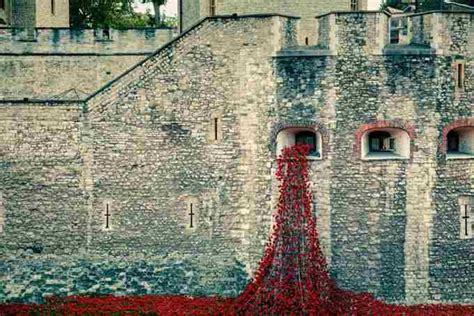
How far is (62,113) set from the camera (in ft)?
60.5

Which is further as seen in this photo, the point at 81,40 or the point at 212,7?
the point at 81,40

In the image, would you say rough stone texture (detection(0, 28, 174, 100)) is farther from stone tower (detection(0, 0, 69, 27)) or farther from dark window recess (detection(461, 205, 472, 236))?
dark window recess (detection(461, 205, 472, 236))

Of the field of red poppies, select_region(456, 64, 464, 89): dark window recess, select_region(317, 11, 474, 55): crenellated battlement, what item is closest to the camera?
the field of red poppies

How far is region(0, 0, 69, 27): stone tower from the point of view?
30203 mm

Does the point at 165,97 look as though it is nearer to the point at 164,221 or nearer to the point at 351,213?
the point at 164,221

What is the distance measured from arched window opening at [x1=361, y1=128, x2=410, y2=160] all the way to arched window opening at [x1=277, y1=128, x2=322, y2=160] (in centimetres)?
108

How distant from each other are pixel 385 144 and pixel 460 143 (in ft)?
6.12

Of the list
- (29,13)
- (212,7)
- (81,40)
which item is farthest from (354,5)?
(29,13)

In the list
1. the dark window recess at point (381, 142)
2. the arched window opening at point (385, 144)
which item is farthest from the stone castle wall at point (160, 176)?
the dark window recess at point (381, 142)

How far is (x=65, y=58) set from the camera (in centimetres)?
2616

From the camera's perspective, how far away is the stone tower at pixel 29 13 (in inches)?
1189

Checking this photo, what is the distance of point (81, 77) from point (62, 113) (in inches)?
319

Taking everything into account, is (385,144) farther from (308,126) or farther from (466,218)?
(466,218)

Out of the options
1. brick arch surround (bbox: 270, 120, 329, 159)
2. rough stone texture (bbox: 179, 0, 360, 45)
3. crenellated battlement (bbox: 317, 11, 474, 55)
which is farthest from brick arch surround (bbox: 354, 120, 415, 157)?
rough stone texture (bbox: 179, 0, 360, 45)
